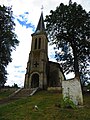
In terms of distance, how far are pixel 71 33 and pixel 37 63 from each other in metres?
13.8

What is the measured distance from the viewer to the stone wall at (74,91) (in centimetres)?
1291

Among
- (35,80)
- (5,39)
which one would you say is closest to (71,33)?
(5,39)

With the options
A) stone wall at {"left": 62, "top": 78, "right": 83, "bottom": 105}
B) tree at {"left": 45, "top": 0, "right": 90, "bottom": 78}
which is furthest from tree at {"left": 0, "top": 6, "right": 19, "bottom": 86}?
stone wall at {"left": 62, "top": 78, "right": 83, "bottom": 105}

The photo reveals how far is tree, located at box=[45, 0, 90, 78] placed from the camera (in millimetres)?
29942

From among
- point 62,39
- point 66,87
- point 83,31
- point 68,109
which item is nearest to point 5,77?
point 62,39

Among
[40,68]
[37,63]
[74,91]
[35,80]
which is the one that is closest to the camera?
[74,91]

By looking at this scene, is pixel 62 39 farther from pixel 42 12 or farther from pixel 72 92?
pixel 42 12

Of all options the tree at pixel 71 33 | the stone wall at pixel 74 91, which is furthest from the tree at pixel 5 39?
the stone wall at pixel 74 91

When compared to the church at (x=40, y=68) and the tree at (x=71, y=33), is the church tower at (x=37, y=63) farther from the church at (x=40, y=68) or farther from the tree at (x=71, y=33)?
the tree at (x=71, y=33)

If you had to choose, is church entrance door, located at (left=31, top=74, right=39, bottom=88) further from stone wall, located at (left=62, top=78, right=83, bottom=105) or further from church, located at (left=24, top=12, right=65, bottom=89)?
stone wall, located at (left=62, top=78, right=83, bottom=105)

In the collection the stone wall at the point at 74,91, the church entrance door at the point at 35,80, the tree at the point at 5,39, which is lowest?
the stone wall at the point at 74,91

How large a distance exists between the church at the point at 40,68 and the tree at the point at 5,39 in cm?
885

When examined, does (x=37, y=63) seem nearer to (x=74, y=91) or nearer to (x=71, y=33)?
(x=71, y=33)

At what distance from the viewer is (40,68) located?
41.3 meters
